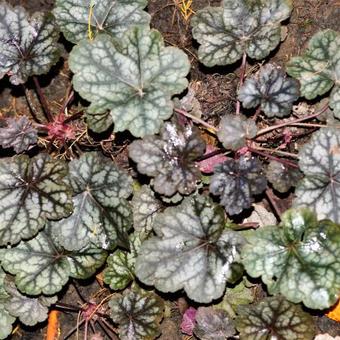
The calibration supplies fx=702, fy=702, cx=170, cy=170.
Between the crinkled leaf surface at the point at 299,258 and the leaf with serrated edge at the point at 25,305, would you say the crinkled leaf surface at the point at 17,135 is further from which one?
the crinkled leaf surface at the point at 299,258

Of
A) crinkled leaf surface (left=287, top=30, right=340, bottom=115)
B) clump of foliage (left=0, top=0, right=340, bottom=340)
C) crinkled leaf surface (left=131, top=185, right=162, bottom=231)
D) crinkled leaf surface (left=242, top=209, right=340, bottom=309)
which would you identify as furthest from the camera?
crinkled leaf surface (left=131, top=185, right=162, bottom=231)

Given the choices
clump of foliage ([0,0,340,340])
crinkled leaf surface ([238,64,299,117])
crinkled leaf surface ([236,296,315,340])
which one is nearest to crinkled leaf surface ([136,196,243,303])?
clump of foliage ([0,0,340,340])

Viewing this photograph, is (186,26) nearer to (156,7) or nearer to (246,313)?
(156,7)

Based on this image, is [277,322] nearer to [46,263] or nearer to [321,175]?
[321,175]

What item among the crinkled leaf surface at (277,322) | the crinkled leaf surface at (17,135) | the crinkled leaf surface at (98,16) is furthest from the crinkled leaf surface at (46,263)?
the crinkled leaf surface at (98,16)

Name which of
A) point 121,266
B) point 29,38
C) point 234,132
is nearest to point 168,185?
point 234,132

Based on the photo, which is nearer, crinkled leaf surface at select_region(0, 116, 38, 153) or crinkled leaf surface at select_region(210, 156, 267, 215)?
crinkled leaf surface at select_region(210, 156, 267, 215)

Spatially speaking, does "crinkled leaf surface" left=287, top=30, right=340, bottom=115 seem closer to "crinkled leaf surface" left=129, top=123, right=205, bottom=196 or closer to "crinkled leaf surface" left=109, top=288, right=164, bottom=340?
"crinkled leaf surface" left=129, top=123, right=205, bottom=196

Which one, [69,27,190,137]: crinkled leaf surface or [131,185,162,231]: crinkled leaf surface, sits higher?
[69,27,190,137]: crinkled leaf surface

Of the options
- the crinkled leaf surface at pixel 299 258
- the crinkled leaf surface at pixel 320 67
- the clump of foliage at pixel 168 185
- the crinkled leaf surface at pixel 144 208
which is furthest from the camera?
the crinkled leaf surface at pixel 144 208
